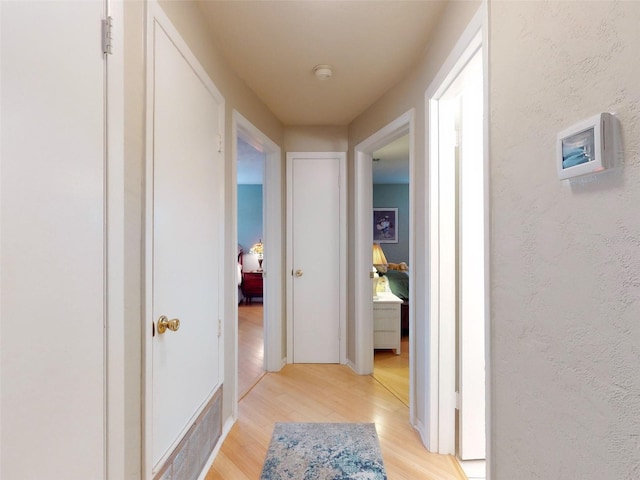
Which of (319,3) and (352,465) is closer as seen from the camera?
(319,3)

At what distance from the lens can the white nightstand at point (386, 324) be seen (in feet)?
10.9

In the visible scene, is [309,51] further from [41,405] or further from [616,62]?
[41,405]

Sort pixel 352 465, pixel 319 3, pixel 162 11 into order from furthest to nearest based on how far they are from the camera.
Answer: pixel 352 465 < pixel 319 3 < pixel 162 11

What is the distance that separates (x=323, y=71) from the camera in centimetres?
201

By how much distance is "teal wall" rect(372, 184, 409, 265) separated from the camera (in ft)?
21.6

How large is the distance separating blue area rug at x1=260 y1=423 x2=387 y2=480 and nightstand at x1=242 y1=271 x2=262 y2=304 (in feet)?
14.0

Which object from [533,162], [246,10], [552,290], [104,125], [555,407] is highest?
[246,10]

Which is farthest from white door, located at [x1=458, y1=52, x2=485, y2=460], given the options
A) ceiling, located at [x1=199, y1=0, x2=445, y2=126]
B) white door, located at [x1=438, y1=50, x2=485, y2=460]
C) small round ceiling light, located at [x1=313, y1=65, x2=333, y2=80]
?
small round ceiling light, located at [x1=313, y1=65, x2=333, y2=80]

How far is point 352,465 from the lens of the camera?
1641 millimetres

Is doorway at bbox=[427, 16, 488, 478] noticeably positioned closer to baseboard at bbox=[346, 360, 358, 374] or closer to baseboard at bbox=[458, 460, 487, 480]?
baseboard at bbox=[458, 460, 487, 480]

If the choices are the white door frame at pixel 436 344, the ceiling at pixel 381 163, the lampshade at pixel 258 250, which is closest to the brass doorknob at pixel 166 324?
the white door frame at pixel 436 344

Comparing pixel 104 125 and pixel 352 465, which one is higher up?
pixel 104 125

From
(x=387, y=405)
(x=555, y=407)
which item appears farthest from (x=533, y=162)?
(x=387, y=405)

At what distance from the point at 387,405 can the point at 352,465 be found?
2.37 feet
